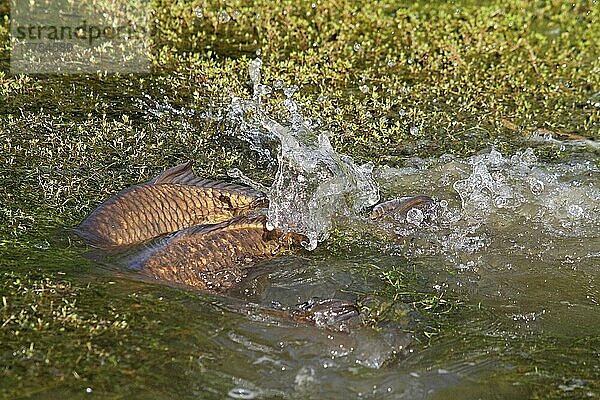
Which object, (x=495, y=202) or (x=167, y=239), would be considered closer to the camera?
(x=167, y=239)

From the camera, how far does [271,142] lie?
6.00 meters

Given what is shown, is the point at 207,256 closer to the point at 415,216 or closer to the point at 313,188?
the point at 313,188

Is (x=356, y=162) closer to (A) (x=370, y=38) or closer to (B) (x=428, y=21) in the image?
(A) (x=370, y=38)

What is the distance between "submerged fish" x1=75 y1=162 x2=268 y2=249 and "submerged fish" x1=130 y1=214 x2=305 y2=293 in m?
0.26

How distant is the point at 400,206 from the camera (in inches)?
185

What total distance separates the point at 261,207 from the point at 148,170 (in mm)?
1245

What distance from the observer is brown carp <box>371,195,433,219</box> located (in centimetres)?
468

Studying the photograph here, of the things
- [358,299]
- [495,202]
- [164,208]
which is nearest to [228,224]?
[164,208]

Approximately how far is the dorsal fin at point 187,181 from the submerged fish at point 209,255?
405 millimetres

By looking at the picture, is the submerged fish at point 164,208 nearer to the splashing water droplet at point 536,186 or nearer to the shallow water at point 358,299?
the shallow water at point 358,299

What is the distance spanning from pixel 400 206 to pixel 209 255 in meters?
1.21

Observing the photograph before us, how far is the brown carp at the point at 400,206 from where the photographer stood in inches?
184

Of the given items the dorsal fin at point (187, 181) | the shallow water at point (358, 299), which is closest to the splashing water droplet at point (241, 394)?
Result: the shallow water at point (358, 299)

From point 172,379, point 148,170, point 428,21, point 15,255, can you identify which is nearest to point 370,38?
point 428,21
